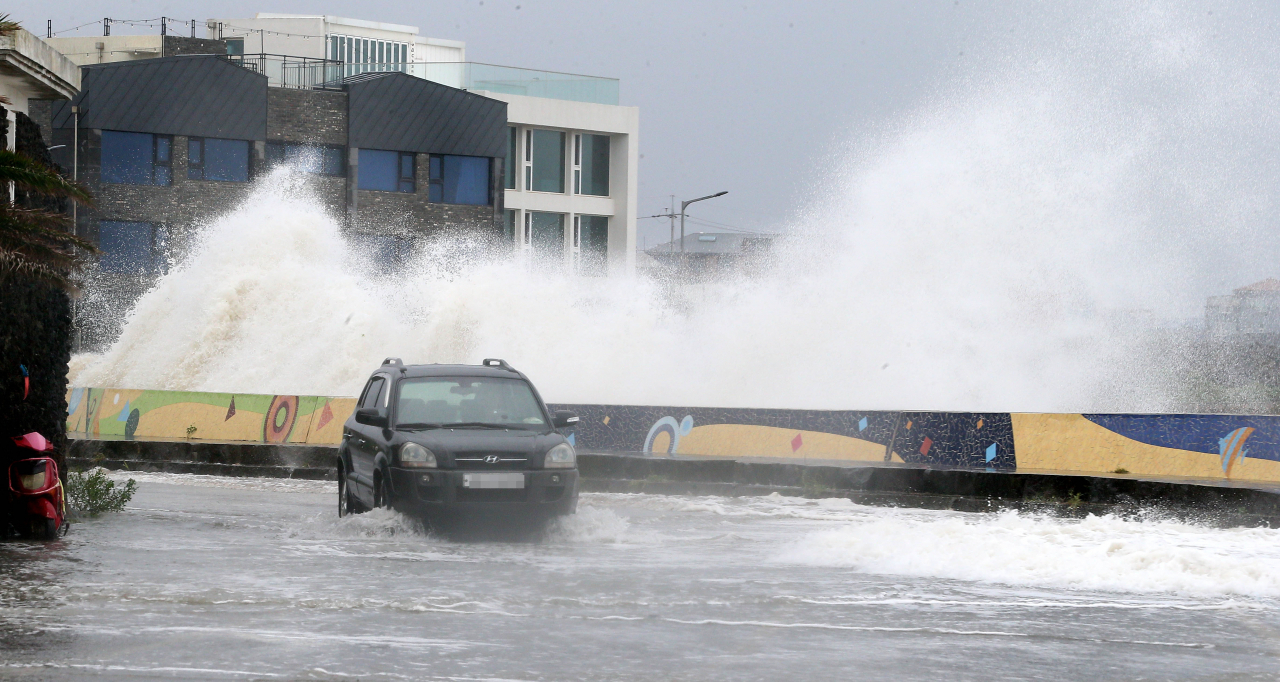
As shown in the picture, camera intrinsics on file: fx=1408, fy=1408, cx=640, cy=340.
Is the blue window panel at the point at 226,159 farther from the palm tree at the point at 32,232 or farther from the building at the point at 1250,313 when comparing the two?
the palm tree at the point at 32,232

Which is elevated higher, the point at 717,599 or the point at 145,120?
the point at 145,120

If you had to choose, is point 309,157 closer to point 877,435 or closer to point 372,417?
point 877,435

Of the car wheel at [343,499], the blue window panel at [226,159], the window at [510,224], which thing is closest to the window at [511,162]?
the window at [510,224]

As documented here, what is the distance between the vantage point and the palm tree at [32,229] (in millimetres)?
10466

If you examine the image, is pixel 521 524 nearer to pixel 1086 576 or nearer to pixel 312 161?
pixel 1086 576

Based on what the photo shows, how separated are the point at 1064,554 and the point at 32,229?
810 centimetres

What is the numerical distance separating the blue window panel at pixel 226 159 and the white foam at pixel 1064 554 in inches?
1488

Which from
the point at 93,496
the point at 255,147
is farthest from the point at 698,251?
the point at 93,496

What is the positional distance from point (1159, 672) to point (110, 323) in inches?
1580

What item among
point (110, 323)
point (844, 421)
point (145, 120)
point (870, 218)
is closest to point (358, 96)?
point (145, 120)

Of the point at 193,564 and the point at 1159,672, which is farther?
the point at 193,564

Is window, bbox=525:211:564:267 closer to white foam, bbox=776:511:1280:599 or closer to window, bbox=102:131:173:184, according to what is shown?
window, bbox=102:131:173:184

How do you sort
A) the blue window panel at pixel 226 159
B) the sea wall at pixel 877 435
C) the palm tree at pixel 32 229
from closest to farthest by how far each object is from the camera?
the palm tree at pixel 32 229
the sea wall at pixel 877 435
the blue window panel at pixel 226 159

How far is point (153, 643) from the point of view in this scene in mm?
7043
